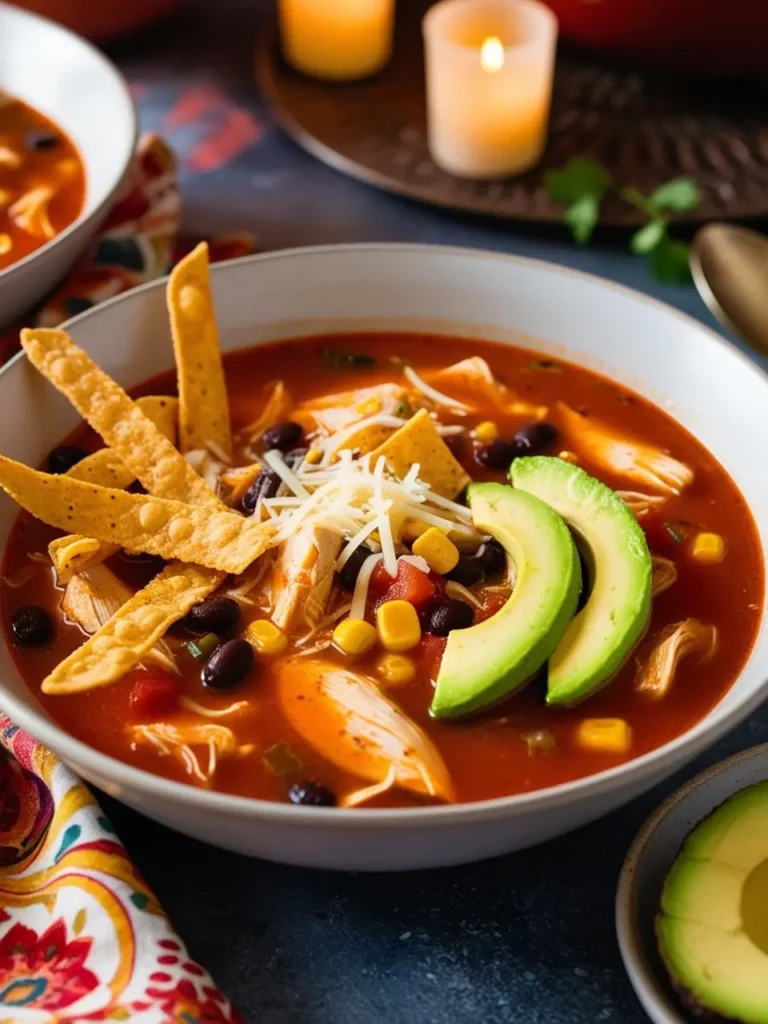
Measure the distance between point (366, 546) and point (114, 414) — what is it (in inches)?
26.9

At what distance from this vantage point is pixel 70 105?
A: 4504 millimetres

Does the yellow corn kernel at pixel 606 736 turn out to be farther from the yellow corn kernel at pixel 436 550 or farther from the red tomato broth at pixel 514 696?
the yellow corn kernel at pixel 436 550

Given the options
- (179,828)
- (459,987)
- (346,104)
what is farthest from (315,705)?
(346,104)

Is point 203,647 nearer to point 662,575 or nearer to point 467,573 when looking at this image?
point 467,573

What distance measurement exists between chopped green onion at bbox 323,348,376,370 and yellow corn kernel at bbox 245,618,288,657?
103 centimetres

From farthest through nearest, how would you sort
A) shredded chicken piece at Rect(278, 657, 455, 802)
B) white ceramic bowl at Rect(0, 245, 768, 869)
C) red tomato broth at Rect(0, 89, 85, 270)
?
red tomato broth at Rect(0, 89, 85, 270) → shredded chicken piece at Rect(278, 657, 455, 802) → white ceramic bowl at Rect(0, 245, 768, 869)

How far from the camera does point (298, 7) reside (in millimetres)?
5020

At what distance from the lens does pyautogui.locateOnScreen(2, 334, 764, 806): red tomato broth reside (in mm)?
2449

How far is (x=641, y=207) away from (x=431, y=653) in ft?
7.58

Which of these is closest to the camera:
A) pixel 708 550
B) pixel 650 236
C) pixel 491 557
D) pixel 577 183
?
pixel 491 557

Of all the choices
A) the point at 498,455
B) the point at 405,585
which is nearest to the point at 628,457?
the point at 498,455

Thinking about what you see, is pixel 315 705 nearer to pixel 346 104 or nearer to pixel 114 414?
pixel 114 414

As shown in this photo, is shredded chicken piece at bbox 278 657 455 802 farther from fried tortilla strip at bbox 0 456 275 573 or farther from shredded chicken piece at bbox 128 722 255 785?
fried tortilla strip at bbox 0 456 275 573

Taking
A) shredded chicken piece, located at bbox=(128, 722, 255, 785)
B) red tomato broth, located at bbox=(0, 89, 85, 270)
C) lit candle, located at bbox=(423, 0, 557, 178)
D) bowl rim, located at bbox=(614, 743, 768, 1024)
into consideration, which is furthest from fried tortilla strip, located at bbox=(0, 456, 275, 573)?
A: lit candle, located at bbox=(423, 0, 557, 178)
